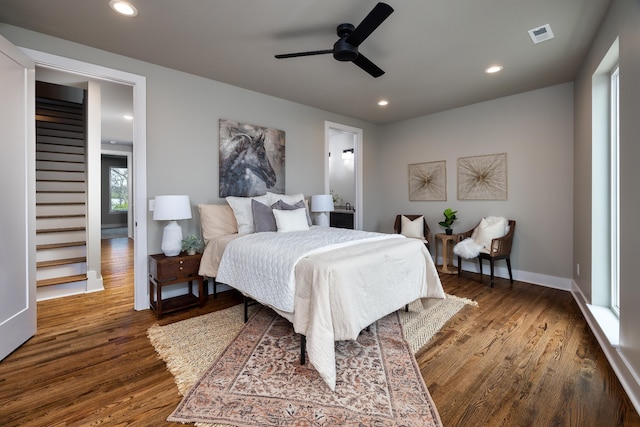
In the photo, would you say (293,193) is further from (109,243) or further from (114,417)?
(109,243)

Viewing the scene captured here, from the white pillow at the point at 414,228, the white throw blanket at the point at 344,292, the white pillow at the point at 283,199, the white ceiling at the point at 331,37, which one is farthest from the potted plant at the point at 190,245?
the white pillow at the point at 414,228

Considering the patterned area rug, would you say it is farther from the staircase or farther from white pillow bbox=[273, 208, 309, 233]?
the staircase

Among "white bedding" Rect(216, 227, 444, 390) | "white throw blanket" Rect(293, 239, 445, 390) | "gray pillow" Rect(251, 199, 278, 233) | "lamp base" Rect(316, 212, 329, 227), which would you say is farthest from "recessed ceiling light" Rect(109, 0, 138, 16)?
"lamp base" Rect(316, 212, 329, 227)

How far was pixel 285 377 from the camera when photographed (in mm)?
1792

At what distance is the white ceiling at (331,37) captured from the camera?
2.13 m

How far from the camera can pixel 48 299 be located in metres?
3.27

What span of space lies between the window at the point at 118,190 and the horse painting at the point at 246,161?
8.10 metres

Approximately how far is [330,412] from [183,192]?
2717 millimetres

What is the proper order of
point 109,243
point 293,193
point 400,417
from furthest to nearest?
point 109,243, point 293,193, point 400,417

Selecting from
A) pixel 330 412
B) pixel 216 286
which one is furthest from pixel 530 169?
pixel 216 286

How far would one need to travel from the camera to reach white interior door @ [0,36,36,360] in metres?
2.05

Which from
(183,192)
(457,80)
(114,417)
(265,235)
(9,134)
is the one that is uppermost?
(457,80)

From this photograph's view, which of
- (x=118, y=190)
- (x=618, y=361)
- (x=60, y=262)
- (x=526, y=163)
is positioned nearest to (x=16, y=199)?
(x=60, y=262)

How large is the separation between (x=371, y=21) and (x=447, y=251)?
3786mm
